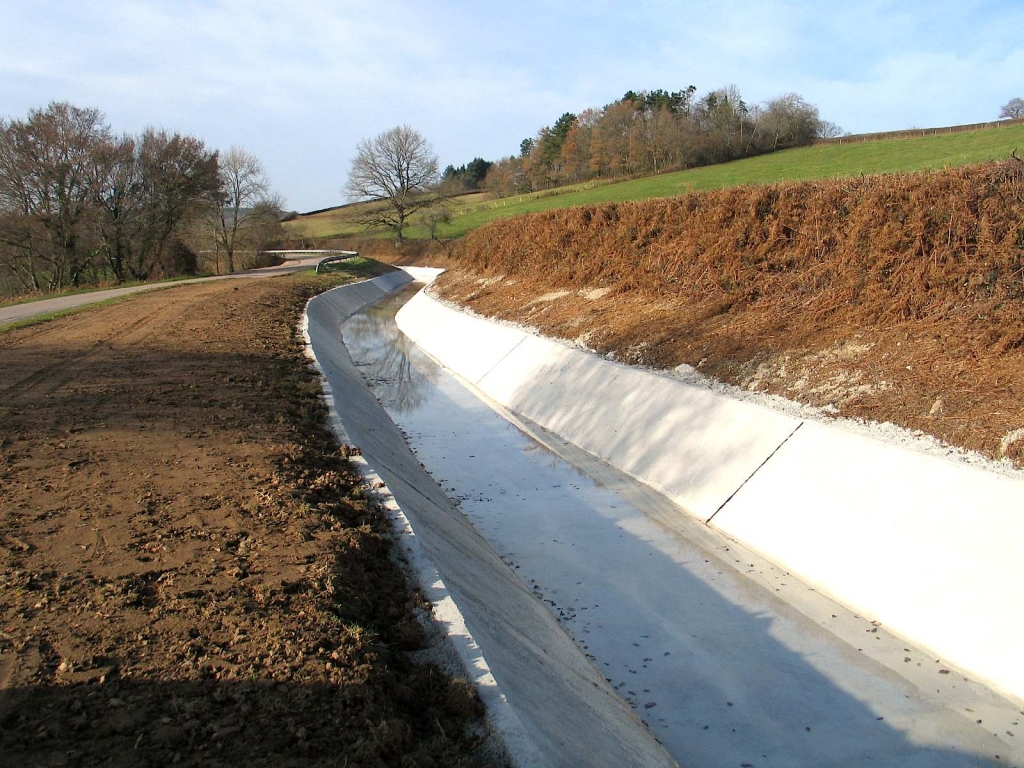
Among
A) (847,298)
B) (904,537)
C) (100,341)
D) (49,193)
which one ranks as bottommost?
(904,537)

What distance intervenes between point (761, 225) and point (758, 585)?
361 inches

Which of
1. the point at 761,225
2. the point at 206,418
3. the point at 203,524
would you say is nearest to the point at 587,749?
the point at 203,524

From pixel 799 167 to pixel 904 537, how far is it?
33775mm

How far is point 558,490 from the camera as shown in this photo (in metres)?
10.1

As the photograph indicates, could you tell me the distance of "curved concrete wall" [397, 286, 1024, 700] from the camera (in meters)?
5.62

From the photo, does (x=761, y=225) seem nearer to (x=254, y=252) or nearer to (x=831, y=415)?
(x=831, y=415)

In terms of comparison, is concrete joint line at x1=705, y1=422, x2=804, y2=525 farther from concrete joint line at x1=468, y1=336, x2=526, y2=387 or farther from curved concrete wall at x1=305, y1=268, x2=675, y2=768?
concrete joint line at x1=468, y1=336, x2=526, y2=387

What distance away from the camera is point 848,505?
23.1ft

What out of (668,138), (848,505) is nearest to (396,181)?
(668,138)

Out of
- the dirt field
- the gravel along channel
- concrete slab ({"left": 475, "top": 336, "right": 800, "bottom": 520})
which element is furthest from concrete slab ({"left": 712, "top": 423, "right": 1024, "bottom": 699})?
the dirt field

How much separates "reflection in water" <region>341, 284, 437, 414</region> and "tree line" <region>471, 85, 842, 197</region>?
35.2 metres

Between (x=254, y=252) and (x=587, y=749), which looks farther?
(x=254, y=252)

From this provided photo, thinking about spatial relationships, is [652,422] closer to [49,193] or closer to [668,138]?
[49,193]

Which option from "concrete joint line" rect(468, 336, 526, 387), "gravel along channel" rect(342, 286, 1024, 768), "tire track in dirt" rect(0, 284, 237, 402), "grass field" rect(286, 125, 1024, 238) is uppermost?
"grass field" rect(286, 125, 1024, 238)
